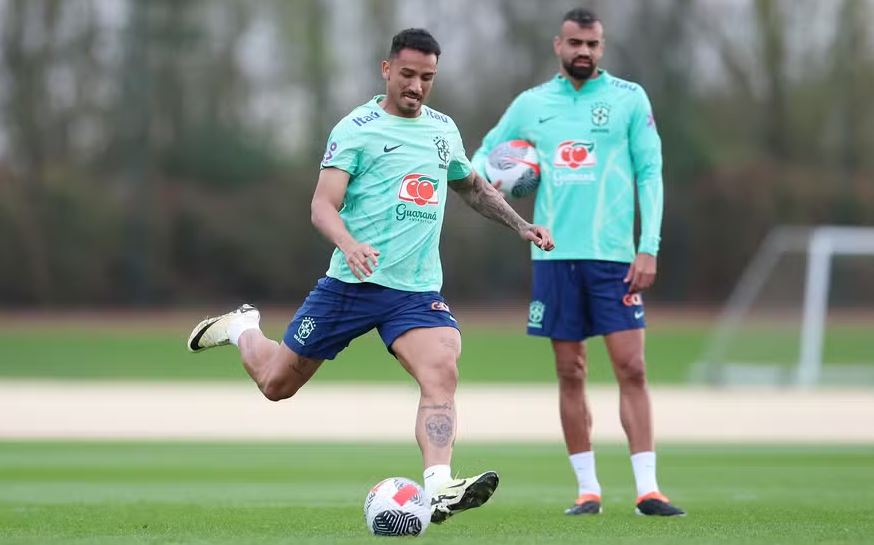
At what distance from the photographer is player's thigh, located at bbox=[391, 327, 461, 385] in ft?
22.2

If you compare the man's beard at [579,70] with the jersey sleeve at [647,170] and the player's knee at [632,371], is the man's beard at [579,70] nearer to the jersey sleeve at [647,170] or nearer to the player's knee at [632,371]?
the jersey sleeve at [647,170]

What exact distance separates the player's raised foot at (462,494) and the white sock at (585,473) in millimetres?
1891

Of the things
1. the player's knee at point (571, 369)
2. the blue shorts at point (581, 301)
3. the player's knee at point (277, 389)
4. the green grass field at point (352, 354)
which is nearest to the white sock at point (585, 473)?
the player's knee at point (571, 369)

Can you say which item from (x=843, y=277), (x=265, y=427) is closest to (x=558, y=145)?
(x=265, y=427)

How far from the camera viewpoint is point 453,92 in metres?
45.3

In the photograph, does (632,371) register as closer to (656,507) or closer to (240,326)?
(656,507)

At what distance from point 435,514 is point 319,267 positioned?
38940mm

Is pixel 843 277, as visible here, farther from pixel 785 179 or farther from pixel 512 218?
pixel 785 179

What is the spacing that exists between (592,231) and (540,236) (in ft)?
3.50

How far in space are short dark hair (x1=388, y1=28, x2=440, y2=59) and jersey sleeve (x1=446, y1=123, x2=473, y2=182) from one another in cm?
44

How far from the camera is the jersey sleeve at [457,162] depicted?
23.4ft

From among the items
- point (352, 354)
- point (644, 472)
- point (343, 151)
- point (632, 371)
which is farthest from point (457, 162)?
point (352, 354)

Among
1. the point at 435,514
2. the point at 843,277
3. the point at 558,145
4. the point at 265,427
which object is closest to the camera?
the point at 435,514

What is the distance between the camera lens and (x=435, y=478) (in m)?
6.57
